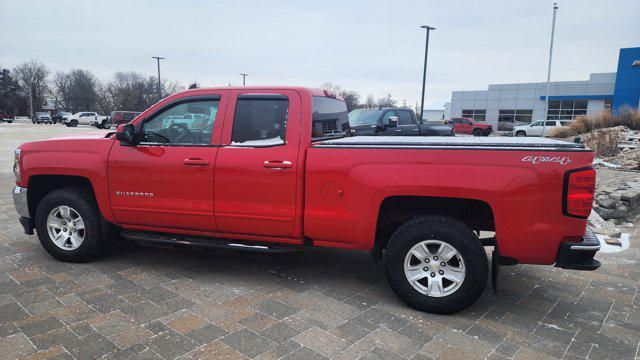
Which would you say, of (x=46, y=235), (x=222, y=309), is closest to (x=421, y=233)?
(x=222, y=309)

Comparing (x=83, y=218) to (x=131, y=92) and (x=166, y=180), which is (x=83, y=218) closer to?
(x=166, y=180)

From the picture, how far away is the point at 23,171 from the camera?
462cm

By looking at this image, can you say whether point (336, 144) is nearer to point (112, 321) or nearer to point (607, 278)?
point (112, 321)

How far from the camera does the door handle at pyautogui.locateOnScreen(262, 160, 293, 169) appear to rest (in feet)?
12.5

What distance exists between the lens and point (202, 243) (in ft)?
13.6

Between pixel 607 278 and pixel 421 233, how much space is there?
8.13ft

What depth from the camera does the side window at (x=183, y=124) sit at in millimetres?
4215

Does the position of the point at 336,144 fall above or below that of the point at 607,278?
above

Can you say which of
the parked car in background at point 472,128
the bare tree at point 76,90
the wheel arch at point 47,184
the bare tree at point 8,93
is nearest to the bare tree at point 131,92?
the bare tree at point 76,90

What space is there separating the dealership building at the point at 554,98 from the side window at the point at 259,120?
1678 inches

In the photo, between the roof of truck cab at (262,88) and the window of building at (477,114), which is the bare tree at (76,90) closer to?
the window of building at (477,114)

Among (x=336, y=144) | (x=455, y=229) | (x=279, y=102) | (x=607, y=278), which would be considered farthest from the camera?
(x=607, y=278)

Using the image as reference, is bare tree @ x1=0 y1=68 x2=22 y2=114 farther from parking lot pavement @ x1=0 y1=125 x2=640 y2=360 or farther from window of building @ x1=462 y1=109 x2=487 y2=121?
parking lot pavement @ x1=0 y1=125 x2=640 y2=360

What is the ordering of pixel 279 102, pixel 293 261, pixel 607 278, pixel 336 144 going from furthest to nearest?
pixel 293 261, pixel 607 278, pixel 279 102, pixel 336 144
